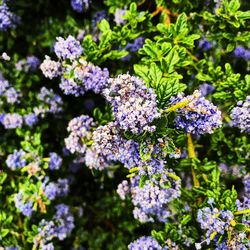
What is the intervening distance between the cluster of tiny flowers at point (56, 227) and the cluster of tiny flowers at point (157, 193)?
1.70ft

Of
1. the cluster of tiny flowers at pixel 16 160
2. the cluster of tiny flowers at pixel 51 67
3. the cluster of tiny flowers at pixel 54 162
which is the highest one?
the cluster of tiny flowers at pixel 51 67

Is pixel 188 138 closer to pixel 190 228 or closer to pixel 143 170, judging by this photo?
pixel 190 228

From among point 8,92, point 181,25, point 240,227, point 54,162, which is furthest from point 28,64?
point 240,227

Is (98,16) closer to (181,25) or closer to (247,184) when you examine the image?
(181,25)

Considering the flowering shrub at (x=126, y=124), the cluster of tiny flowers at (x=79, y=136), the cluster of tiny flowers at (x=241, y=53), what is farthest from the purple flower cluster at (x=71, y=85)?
the cluster of tiny flowers at (x=241, y=53)

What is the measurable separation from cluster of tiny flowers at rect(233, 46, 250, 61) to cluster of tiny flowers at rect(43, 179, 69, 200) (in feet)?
4.42

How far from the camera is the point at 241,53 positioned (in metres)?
2.90

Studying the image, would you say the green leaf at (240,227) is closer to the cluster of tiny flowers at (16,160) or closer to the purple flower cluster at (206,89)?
the purple flower cluster at (206,89)

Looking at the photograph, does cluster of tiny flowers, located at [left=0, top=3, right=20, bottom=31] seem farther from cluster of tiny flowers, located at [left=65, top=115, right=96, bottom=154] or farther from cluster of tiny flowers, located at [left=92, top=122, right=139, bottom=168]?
cluster of tiny flowers, located at [left=92, top=122, right=139, bottom=168]

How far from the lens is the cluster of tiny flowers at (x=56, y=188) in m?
2.86

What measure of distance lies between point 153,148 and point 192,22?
115 cm

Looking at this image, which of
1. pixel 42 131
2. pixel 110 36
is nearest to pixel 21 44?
pixel 42 131

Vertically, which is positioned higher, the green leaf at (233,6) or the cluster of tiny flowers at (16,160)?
the green leaf at (233,6)

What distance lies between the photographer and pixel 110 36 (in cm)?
254
